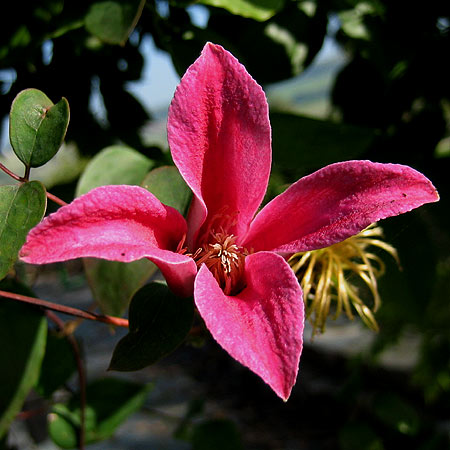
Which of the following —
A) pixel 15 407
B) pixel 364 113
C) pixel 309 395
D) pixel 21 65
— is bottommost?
pixel 309 395

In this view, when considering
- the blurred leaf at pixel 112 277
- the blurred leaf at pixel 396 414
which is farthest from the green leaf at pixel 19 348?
the blurred leaf at pixel 396 414

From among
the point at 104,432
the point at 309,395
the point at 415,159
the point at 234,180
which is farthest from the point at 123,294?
the point at 309,395

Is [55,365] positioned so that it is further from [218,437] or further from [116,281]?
[218,437]

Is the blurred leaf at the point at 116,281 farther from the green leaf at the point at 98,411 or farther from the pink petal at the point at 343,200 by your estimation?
the green leaf at the point at 98,411

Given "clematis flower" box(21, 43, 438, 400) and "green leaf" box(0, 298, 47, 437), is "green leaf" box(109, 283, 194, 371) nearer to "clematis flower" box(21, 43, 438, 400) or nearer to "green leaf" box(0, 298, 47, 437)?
"clematis flower" box(21, 43, 438, 400)

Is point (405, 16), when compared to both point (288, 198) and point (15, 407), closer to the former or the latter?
point (288, 198)
